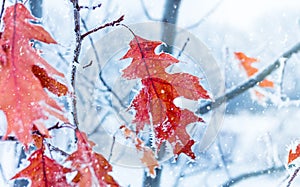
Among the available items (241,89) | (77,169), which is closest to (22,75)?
(77,169)

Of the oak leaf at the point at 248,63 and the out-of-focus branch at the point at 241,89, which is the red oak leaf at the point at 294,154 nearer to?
the out-of-focus branch at the point at 241,89

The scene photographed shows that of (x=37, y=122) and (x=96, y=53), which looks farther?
(x=96, y=53)

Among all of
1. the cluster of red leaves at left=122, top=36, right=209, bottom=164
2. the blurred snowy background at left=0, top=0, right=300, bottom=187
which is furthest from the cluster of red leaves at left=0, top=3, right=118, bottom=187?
the blurred snowy background at left=0, top=0, right=300, bottom=187

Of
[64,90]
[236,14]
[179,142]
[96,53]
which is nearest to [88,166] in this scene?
[64,90]

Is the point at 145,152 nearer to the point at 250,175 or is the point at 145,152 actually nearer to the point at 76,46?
the point at 76,46

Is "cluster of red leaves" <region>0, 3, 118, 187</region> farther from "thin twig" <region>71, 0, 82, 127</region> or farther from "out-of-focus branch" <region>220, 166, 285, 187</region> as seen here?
"out-of-focus branch" <region>220, 166, 285, 187</region>

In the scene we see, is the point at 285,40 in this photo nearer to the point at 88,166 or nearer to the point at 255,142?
the point at 255,142

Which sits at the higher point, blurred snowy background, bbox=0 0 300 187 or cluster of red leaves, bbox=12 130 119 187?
blurred snowy background, bbox=0 0 300 187
